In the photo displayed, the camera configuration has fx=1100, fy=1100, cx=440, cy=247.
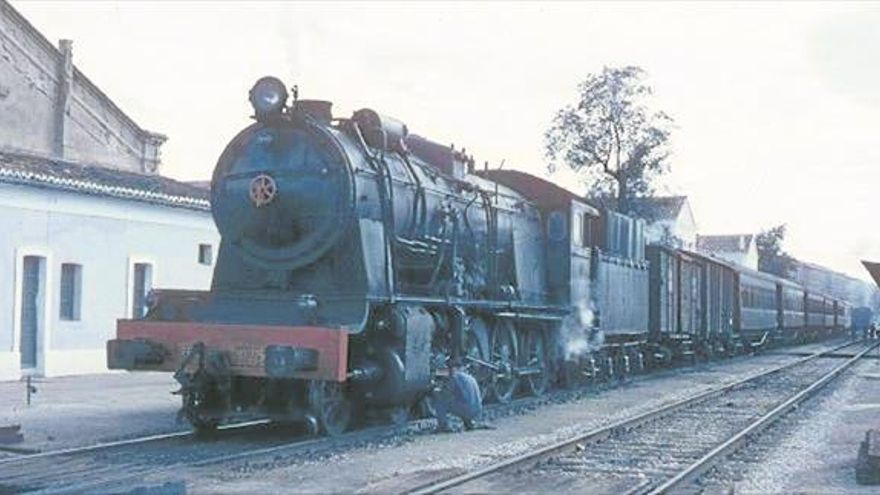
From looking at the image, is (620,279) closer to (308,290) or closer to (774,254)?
(308,290)

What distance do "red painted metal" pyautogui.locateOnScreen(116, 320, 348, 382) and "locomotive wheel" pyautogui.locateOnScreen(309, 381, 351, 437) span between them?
648 mm

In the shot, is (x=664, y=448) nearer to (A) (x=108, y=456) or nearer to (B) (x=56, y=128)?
(A) (x=108, y=456)

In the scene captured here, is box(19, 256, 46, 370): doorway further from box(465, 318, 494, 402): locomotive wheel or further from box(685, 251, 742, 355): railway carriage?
box(685, 251, 742, 355): railway carriage

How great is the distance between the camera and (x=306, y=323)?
11.5 m

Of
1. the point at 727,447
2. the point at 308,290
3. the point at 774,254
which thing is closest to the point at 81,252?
the point at 308,290

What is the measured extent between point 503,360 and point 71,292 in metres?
10.9

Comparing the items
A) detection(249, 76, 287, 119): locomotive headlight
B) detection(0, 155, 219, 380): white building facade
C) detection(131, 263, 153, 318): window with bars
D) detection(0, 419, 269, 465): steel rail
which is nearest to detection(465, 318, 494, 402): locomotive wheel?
detection(0, 419, 269, 465): steel rail

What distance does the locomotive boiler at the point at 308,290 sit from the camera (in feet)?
37.0

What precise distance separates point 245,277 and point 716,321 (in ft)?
73.6

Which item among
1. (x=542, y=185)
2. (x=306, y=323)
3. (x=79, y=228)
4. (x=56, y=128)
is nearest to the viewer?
(x=306, y=323)

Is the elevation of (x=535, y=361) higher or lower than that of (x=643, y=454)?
higher

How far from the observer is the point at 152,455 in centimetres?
1052

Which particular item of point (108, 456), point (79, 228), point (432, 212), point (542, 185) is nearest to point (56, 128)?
point (79, 228)

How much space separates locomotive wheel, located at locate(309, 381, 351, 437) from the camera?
38.0 feet
